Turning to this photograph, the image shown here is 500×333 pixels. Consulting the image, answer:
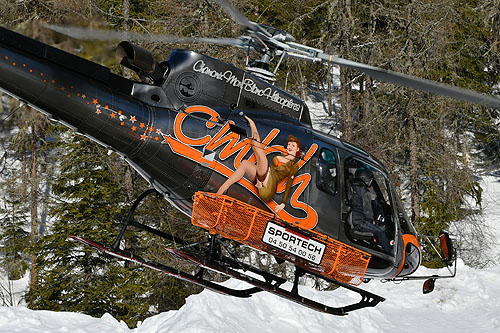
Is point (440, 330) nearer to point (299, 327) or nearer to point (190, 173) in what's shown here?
point (299, 327)

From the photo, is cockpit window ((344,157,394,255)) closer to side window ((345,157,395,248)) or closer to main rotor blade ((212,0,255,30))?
side window ((345,157,395,248))

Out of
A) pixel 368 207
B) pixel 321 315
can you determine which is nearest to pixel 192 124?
pixel 368 207

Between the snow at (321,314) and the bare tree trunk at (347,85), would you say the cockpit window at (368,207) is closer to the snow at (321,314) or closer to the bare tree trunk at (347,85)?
the snow at (321,314)

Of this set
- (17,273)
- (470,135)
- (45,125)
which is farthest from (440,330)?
(470,135)

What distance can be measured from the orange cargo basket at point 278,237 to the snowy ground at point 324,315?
2261 mm

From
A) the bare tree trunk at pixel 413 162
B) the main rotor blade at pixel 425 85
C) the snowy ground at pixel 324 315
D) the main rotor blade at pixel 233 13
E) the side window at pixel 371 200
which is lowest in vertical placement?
the snowy ground at pixel 324 315

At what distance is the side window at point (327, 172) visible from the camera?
29.8 feet

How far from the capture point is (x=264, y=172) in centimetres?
861

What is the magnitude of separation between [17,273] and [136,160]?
66.9 feet

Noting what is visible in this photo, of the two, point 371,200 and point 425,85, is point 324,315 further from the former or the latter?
point 425,85

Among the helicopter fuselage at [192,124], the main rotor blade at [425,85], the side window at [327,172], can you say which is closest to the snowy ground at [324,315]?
the helicopter fuselage at [192,124]

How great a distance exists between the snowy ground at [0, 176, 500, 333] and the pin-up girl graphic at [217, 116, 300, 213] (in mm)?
2751

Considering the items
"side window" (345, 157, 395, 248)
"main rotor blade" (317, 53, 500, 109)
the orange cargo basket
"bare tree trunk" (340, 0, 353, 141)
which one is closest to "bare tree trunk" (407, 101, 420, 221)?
"bare tree trunk" (340, 0, 353, 141)

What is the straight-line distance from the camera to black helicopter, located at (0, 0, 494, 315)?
7.98m
